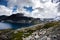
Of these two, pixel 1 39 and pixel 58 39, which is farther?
pixel 1 39

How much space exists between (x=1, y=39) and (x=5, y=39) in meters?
5.12

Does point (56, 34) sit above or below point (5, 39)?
above

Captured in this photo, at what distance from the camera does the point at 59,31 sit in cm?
9050

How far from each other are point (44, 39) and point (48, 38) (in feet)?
9.22

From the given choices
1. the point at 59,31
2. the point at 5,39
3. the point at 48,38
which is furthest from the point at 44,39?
the point at 5,39

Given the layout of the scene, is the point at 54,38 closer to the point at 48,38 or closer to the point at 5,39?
the point at 48,38

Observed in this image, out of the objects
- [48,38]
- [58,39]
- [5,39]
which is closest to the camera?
[58,39]

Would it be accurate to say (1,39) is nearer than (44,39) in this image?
No

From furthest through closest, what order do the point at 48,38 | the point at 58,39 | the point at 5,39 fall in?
the point at 5,39 < the point at 48,38 < the point at 58,39

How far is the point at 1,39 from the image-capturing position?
614 feet

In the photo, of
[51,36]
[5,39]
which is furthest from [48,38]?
[5,39]

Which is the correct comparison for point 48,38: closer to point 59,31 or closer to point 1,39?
point 59,31

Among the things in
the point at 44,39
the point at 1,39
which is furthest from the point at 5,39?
the point at 44,39

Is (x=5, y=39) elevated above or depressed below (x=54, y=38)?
below
